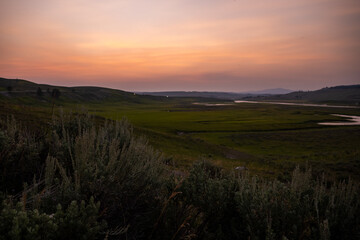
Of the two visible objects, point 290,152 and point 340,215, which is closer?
point 340,215

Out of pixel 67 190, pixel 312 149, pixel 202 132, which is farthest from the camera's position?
pixel 202 132

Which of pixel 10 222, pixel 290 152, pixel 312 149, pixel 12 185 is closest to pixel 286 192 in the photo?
pixel 10 222

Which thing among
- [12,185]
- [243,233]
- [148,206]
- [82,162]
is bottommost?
[243,233]

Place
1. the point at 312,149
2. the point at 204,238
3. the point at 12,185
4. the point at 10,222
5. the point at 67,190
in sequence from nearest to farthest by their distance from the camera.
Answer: the point at 10,222
the point at 67,190
the point at 204,238
the point at 12,185
the point at 312,149

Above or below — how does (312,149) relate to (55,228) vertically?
below

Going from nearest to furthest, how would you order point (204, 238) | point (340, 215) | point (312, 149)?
point (204, 238), point (340, 215), point (312, 149)

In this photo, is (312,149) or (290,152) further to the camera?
(312,149)

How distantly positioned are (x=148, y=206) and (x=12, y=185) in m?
2.26

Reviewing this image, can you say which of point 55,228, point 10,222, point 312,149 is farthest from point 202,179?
point 312,149

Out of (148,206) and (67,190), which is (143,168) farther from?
(67,190)

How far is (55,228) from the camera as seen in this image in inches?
86.7

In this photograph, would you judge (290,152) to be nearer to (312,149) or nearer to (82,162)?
(312,149)

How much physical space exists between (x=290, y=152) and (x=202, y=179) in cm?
3142

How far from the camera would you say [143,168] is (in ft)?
13.8
